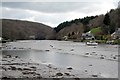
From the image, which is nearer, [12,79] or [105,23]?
[12,79]

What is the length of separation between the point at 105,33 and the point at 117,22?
50.6 feet

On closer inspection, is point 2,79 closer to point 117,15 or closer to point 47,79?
point 47,79

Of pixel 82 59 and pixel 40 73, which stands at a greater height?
pixel 40 73

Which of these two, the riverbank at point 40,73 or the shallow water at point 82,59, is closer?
the riverbank at point 40,73

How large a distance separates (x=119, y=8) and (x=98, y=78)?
133907 millimetres

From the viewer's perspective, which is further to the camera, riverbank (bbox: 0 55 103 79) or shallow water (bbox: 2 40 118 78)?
shallow water (bbox: 2 40 118 78)

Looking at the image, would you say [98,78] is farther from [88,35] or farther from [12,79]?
[88,35]

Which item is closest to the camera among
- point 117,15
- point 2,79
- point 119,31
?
point 2,79

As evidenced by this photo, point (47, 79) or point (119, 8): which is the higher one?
point (119, 8)

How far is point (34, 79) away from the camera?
85.6 ft

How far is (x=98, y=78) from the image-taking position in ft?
93.8

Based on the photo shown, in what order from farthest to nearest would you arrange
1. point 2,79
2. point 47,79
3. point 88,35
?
point 88,35
point 47,79
point 2,79

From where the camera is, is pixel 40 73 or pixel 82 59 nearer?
pixel 40 73

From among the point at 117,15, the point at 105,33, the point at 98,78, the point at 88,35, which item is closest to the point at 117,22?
the point at 117,15
